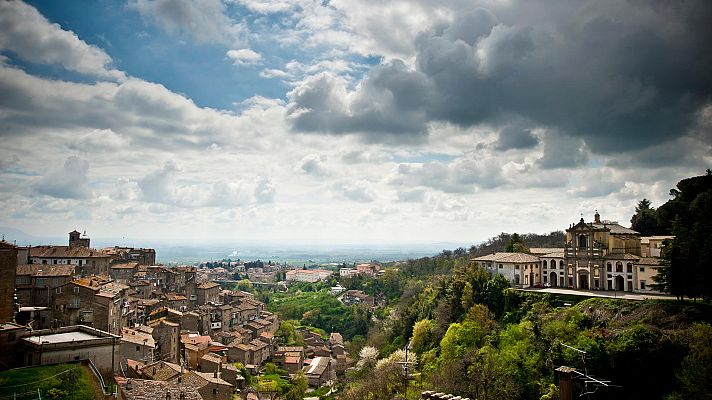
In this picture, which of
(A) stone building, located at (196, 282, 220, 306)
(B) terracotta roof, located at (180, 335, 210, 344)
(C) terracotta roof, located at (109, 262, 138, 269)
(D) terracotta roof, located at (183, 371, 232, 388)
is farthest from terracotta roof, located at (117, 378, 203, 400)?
(A) stone building, located at (196, 282, 220, 306)

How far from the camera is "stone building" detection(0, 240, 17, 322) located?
26.9m

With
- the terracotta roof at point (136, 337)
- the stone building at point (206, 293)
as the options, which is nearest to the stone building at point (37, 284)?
the terracotta roof at point (136, 337)

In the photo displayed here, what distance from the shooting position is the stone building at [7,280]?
26.9 meters

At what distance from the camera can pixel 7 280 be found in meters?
27.4

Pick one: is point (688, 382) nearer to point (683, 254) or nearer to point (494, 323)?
point (683, 254)

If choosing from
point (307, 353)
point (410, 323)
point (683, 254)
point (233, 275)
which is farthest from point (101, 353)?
point (233, 275)

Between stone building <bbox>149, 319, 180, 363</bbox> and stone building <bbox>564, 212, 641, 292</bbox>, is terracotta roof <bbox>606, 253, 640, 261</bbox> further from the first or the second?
stone building <bbox>149, 319, 180, 363</bbox>

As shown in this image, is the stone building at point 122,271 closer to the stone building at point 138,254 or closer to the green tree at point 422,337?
the stone building at point 138,254

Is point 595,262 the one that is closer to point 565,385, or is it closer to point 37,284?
point 565,385

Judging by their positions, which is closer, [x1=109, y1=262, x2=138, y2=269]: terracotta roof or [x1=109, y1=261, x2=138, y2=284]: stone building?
[x1=109, y1=261, x2=138, y2=284]: stone building

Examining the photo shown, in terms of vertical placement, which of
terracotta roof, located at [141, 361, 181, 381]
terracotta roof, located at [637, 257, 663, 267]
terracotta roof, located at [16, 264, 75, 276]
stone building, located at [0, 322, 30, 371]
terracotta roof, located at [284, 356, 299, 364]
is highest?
terracotta roof, located at [637, 257, 663, 267]

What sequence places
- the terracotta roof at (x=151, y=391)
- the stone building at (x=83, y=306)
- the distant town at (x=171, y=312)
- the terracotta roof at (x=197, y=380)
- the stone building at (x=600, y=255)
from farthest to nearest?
the stone building at (x=600, y=255)
the terracotta roof at (x=197, y=380)
the stone building at (x=83, y=306)
the distant town at (x=171, y=312)
the terracotta roof at (x=151, y=391)

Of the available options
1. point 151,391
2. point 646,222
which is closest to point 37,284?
point 151,391

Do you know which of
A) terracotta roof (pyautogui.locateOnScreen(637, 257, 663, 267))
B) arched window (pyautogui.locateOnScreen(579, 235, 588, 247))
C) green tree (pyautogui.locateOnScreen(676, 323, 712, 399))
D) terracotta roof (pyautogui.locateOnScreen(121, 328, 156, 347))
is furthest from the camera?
arched window (pyautogui.locateOnScreen(579, 235, 588, 247))
